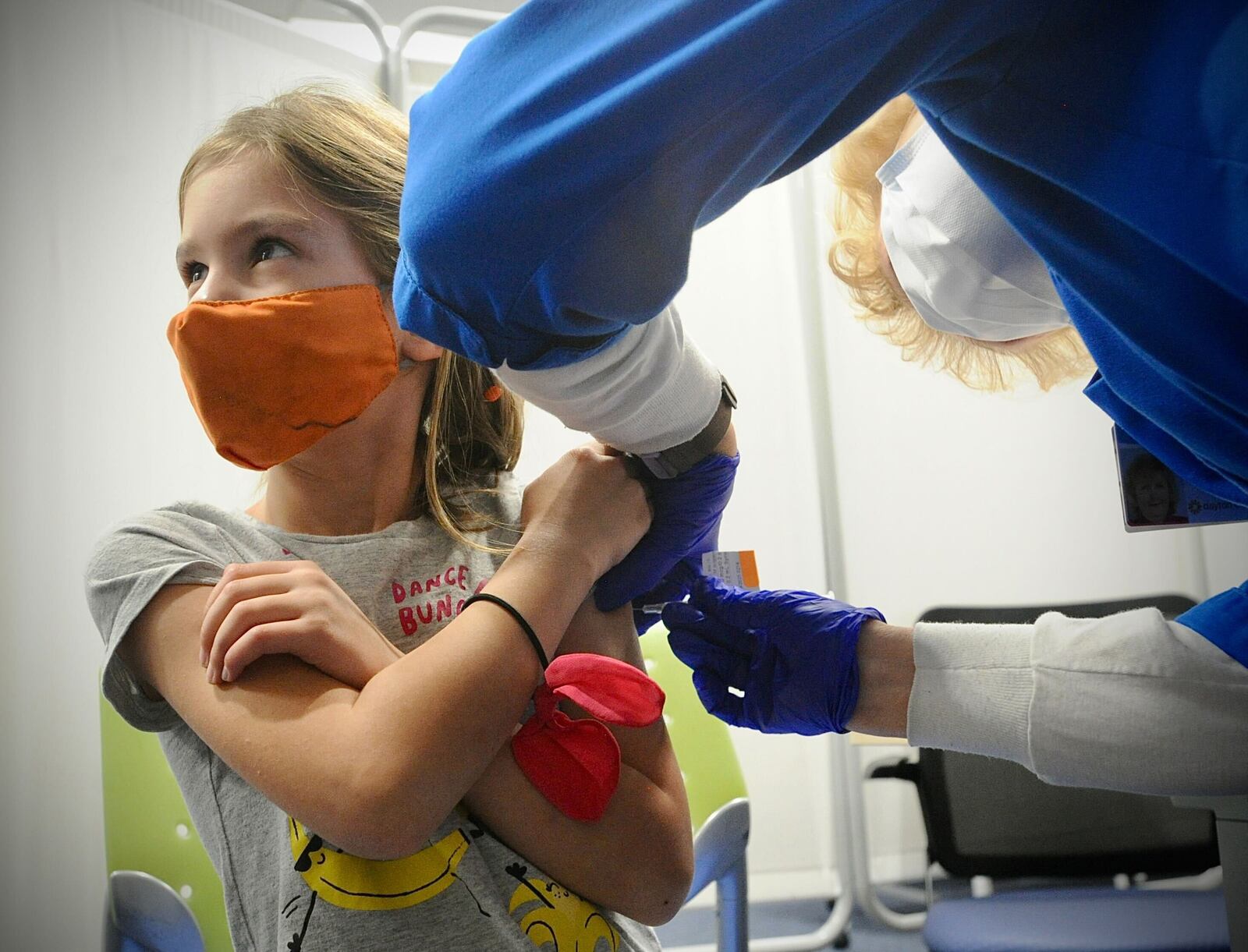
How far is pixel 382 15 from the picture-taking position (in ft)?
9.12

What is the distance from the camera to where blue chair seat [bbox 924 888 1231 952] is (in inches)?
62.2

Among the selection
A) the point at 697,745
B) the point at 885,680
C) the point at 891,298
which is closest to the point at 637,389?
the point at 885,680

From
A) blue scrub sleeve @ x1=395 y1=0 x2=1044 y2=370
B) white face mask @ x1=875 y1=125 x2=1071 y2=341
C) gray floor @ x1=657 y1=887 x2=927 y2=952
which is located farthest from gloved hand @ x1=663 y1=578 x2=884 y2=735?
A: gray floor @ x1=657 y1=887 x2=927 y2=952

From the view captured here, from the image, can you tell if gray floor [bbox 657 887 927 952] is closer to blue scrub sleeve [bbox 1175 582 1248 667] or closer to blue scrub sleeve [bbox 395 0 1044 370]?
blue scrub sleeve [bbox 1175 582 1248 667]

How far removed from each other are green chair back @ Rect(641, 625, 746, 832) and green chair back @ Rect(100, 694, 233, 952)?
29.7 inches

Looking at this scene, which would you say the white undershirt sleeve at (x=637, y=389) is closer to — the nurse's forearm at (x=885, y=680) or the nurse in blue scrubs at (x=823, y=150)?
the nurse in blue scrubs at (x=823, y=150)

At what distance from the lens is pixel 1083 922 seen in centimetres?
169

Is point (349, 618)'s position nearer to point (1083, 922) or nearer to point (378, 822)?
point (378, 822)


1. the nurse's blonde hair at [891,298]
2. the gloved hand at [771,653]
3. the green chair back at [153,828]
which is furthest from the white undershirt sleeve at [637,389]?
the green chair back at [153,828]

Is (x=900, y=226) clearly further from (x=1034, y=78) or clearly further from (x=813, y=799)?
(x=813, y=799)

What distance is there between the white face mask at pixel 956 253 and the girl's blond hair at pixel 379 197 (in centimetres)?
49

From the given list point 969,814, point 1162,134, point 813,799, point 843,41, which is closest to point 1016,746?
point 1162,134

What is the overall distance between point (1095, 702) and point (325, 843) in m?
0.67

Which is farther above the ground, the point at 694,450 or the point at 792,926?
the point at 694,450
